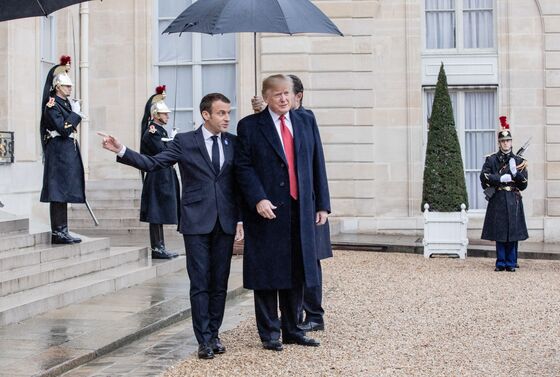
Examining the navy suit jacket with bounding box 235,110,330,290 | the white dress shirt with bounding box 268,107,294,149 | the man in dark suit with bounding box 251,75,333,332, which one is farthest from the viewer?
the man in dark suit with bounding box 251,75,333,332

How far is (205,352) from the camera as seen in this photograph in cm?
673

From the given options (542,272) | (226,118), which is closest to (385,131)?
(542,272)

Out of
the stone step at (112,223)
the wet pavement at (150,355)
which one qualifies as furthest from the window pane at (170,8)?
the wet pavement at (150,355)

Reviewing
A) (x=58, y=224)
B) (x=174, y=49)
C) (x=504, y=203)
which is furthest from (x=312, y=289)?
(x=174, y=49)

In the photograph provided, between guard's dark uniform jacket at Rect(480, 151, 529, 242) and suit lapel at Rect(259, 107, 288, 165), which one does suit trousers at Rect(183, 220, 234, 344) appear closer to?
suit lapel at Rect(259, 107, 288, 165)

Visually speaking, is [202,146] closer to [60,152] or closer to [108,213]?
[60,152]

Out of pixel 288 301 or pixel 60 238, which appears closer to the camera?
pixel 288 301

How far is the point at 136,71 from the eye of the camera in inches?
762

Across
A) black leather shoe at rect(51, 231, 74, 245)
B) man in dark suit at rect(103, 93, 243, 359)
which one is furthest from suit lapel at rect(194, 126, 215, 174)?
black leather shoe at rect(51, 231, 74, 245)

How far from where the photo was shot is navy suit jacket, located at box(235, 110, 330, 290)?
6.96 meters

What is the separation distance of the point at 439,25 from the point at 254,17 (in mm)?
11456

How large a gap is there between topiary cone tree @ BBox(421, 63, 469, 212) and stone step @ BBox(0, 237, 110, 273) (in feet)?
19.4

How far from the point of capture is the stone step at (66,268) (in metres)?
8.84

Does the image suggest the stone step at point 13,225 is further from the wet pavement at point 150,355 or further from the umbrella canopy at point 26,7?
the umbrella canopy at point 26,7
